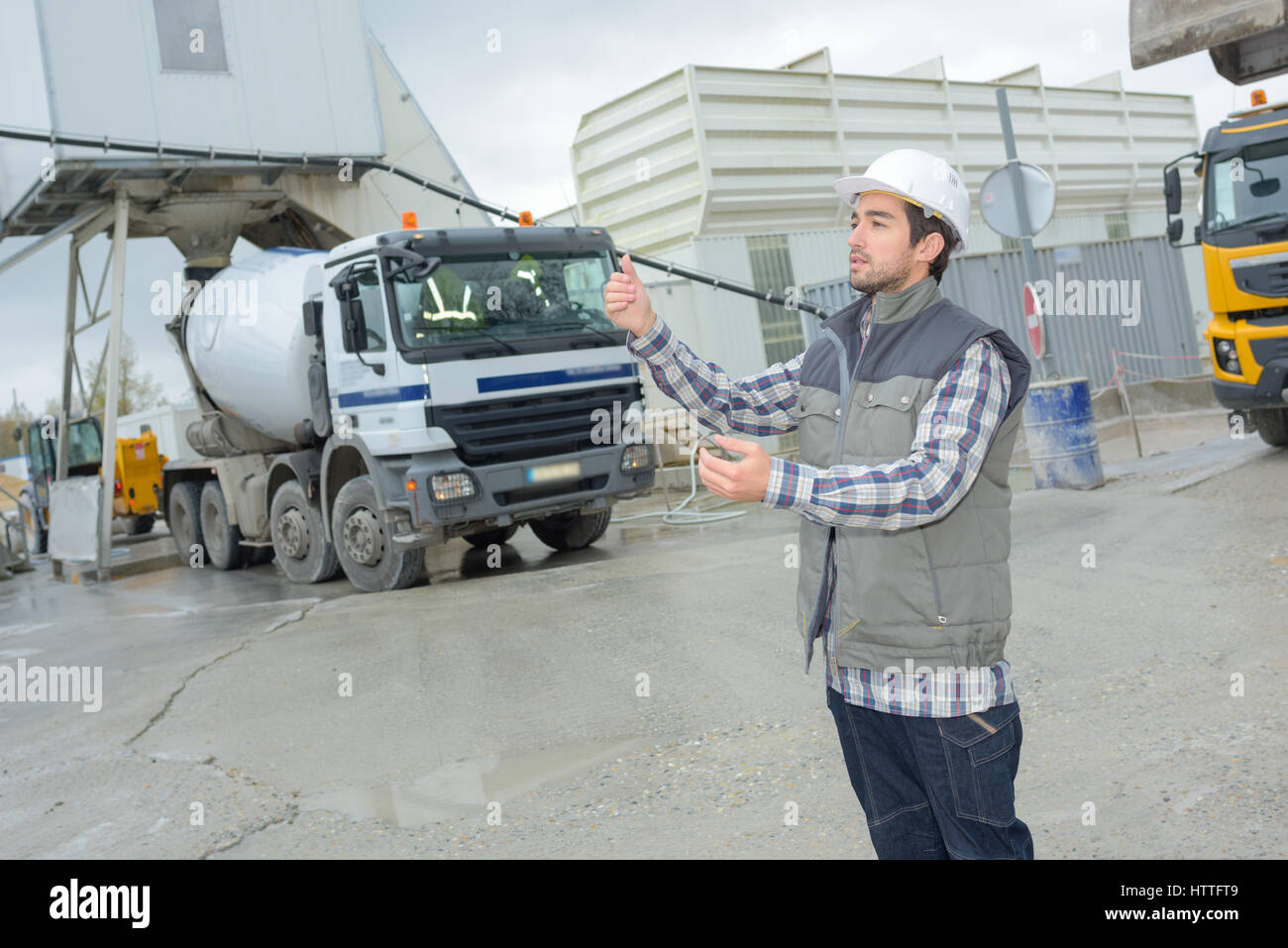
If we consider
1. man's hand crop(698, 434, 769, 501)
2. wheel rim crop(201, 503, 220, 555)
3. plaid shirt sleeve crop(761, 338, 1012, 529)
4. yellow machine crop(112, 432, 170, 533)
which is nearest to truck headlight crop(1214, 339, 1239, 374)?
plaid shirt sleeve crop(761, 338, 1012, 529)

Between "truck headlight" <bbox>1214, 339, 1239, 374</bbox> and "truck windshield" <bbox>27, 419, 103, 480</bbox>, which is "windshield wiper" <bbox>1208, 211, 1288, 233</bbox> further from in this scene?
"truck windshield" <bbox>27, 419, 103, 480</bbox>

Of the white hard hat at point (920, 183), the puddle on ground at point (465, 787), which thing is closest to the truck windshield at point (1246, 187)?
the puddle on ground at point (465, 787)

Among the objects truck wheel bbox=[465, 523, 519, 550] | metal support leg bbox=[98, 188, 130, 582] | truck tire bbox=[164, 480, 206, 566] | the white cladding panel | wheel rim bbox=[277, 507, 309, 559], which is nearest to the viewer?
wheel rim bbox=[277, 507, 309, 559]

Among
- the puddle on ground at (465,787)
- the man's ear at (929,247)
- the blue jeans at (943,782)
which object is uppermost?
the man's ear at (929,247)

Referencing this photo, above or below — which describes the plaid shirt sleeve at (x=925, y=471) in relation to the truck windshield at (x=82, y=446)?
below

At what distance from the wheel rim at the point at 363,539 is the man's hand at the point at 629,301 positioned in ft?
22.5

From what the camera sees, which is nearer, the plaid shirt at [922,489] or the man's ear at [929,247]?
the plaid shirt at [922,489]

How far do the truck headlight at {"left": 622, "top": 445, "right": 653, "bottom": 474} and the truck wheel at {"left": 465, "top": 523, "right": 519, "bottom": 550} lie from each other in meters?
1.80

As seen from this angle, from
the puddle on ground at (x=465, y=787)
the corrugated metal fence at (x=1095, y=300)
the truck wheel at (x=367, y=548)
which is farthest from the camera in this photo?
the corrugated metal fence at (x=1095, y=300)

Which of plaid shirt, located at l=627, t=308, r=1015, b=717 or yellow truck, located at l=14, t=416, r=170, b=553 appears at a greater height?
yellow truck, located at l=14, t=416, r=170, b=553

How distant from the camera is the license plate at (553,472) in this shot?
8.87m

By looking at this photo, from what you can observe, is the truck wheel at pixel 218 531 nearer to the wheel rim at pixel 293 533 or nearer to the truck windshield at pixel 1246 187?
the wheel rim at pixel 293 533

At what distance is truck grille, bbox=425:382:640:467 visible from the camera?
8602mm
